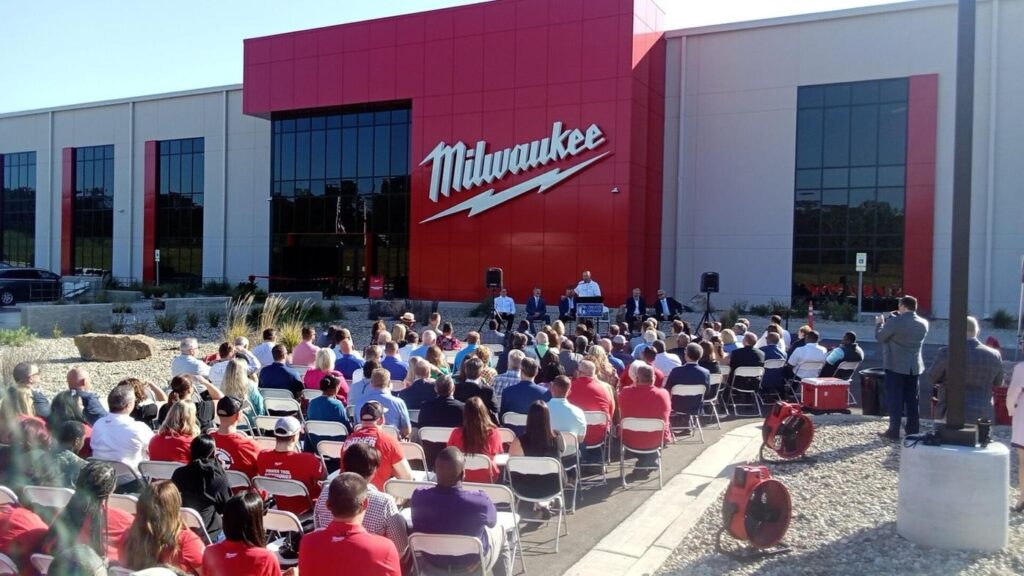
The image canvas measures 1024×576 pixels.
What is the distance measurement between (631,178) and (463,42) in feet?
27.1

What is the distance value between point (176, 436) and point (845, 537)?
495cm

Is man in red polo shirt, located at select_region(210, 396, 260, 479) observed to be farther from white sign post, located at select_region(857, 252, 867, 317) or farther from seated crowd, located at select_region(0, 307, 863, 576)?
white sign post, located at select_region(857, 252, 867, 317)

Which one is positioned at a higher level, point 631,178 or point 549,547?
point 631,178

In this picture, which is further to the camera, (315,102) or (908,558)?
(315,102)

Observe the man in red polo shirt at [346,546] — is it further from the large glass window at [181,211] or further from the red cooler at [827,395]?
the large glass window at [181,211]

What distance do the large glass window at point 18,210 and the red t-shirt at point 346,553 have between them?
48630 mm

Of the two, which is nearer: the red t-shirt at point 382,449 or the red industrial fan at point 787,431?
the red t-shirt at point 382,449

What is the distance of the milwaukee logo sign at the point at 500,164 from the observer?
26000 millimetres

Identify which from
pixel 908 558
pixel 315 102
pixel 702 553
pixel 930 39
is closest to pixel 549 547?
pixel 702 553

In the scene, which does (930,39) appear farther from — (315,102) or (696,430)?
(315,102)

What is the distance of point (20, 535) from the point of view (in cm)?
382

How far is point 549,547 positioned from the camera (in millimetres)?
5680

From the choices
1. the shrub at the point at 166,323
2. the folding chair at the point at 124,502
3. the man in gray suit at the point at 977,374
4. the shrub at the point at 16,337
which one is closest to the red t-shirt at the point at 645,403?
the man in gray suit at the point at 977,374

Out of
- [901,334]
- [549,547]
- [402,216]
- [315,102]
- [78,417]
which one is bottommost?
[549,547]
